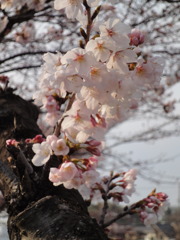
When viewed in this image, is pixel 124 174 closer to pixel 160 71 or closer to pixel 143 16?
pixel 160 71

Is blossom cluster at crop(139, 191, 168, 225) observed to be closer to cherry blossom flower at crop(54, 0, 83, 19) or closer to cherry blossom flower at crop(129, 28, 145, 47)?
cherry blossom flower at crop(129, 28, 145, 47)

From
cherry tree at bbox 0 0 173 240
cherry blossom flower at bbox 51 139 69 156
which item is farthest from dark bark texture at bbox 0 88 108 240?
cherry blossom flower at bbox 51 139 69 156

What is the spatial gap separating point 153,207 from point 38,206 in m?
0.84

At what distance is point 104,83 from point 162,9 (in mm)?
3310

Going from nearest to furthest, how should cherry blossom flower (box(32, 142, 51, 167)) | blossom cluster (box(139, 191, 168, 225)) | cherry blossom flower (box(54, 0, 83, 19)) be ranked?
cherry blossom flower (box(54, 0, 83, 19))
cherry blossom flower (box(32, 142, 51, 167))
blossom cluster (box(139, 191, 168, 225))

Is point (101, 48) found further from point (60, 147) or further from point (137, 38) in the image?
point (60, 147)

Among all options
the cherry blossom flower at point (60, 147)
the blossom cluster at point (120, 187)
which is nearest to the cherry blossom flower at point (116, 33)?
the cherry blossom flower at point (60, 147)

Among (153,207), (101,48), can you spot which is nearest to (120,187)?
(153,207)

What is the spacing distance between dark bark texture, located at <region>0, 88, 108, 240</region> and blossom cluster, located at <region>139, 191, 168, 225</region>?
0.51 m

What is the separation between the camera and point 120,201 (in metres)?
1.83

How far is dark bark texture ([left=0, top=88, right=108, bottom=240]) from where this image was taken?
105 cm

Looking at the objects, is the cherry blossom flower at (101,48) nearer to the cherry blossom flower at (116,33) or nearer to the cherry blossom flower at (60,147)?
the cherry blossom flower at (116,33)

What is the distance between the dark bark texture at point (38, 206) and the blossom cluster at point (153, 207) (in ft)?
1.67

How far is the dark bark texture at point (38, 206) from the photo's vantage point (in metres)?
Result: 1.05
